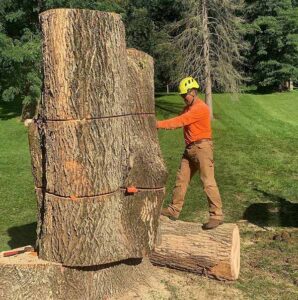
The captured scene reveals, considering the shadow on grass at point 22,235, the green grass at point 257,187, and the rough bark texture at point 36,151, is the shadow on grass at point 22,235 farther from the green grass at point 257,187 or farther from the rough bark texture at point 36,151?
the green grass at point 257,187

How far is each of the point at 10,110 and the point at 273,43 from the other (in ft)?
73.0

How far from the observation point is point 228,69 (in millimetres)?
22422

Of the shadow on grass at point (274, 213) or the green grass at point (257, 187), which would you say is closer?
the green grass at point (257, 187)

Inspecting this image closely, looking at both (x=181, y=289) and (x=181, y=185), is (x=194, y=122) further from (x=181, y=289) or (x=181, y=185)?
(x=181, y=289)

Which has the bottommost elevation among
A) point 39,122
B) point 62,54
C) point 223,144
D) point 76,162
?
point 223,144

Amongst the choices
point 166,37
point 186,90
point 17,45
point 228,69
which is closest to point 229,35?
point 228,69

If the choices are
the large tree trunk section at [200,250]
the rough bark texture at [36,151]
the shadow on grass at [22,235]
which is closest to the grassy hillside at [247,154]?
the large tree trunk section at [200,250]

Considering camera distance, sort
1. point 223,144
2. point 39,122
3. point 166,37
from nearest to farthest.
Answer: point 39,122 → point 223,144 → point 166,37

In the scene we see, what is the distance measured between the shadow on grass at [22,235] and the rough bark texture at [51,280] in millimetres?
2316

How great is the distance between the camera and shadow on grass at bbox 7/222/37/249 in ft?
26.9

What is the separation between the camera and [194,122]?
6.92 metres

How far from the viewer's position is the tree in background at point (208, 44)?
22.2 metres

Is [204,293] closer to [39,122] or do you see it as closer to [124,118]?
[124,118]

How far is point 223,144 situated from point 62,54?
13847mm
